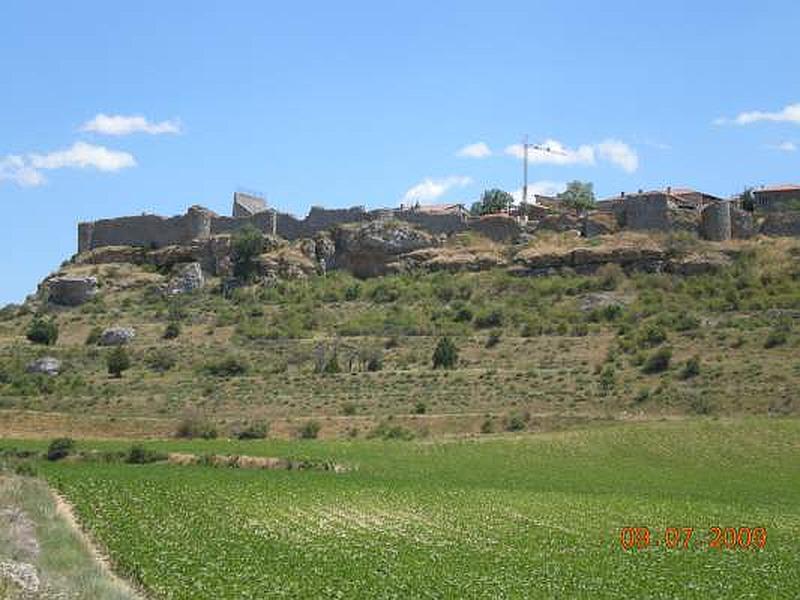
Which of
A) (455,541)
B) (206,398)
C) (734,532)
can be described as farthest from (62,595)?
(206,398)

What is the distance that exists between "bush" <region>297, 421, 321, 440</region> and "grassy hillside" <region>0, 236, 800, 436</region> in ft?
1.30

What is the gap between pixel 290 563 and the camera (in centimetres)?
1515

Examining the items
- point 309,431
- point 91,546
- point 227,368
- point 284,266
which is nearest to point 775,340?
point 309,431

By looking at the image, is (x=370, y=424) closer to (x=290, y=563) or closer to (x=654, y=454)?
(x=654, y=454)

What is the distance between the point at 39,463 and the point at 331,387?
42.8 ft

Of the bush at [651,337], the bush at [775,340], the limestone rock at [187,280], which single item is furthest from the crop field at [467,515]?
the limestone rock at [187,280]

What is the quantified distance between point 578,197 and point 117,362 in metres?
32.5

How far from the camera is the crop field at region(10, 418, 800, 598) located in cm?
1395

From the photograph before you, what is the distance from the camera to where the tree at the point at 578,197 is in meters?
63.6

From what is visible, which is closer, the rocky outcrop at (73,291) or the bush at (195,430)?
the bush at (195,430)

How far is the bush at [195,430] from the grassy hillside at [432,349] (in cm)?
56

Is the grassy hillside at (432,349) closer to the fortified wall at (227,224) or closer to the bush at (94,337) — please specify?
the bush at (94,337)

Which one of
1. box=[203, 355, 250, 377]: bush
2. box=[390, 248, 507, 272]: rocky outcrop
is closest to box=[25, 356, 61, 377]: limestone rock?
box=[203, 355, 250, 377]: bush

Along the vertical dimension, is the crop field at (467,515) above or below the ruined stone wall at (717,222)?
below
